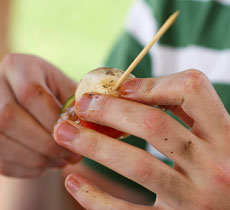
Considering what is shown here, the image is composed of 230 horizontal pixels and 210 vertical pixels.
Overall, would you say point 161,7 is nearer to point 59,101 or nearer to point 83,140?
point 59,101

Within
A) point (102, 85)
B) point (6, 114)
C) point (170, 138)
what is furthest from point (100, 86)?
point (6, 114)

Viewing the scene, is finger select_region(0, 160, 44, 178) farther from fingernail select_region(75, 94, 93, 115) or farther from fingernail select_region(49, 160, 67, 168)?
fingernail select_region(75, 94, 93, 115)

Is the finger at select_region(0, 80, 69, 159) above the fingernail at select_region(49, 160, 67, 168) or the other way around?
above

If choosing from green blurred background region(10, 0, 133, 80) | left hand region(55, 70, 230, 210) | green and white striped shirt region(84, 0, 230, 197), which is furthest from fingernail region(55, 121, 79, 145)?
green blurred background region(10, 0, 133, 80)

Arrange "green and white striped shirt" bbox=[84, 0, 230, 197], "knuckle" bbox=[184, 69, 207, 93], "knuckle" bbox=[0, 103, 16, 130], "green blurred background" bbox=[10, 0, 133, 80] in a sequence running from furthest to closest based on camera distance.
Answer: "green blurred background" bbox=[10, 0, 133, 80]
"green and white striped shirt" bbox=[84, 0, 230, 197]
"knuckle" bbox=[0, 103, 16, 130]
"knuckle" bbox=[184, 69, 207, 93]

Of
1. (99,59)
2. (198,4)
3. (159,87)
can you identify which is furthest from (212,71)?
(99,59)

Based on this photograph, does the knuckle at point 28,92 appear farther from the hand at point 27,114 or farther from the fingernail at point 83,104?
the fingernail at point 83,104
